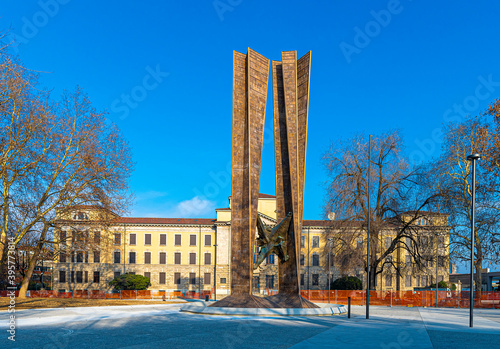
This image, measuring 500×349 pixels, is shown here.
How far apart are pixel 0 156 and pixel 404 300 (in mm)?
31180

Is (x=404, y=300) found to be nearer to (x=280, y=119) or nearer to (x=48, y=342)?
(x=280, y=119)

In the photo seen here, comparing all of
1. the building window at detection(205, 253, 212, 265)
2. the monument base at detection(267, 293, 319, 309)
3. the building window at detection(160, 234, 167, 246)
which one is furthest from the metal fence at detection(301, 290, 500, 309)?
the building window at detection(160, 234, 167, 246)

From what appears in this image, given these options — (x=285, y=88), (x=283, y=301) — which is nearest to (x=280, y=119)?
(x=285, y=88)

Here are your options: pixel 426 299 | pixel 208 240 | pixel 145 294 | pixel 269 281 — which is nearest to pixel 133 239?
pixel 208 240

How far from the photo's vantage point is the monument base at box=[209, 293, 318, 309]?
22141mm

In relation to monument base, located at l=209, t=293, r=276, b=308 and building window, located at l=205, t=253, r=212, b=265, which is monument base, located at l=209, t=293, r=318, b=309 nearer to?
monument base, located at l=209, t=293, r=276, b=308

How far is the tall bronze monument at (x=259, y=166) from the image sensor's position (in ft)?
75.9

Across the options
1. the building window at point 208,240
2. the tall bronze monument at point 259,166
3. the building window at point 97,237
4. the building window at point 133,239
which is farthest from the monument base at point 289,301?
the building window at point 133,239

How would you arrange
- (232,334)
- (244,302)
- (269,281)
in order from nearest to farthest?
(232,334)
(244,302)
(269,281)

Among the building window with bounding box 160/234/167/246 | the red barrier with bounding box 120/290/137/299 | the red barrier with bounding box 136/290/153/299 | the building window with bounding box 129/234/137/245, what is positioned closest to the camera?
the red barrier with bounding box 136/290/153/299

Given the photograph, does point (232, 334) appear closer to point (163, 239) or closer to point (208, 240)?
point (208, 240)

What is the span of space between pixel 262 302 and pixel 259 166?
7.15 m

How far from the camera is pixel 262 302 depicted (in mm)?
22609

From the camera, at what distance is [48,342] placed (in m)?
12.2
